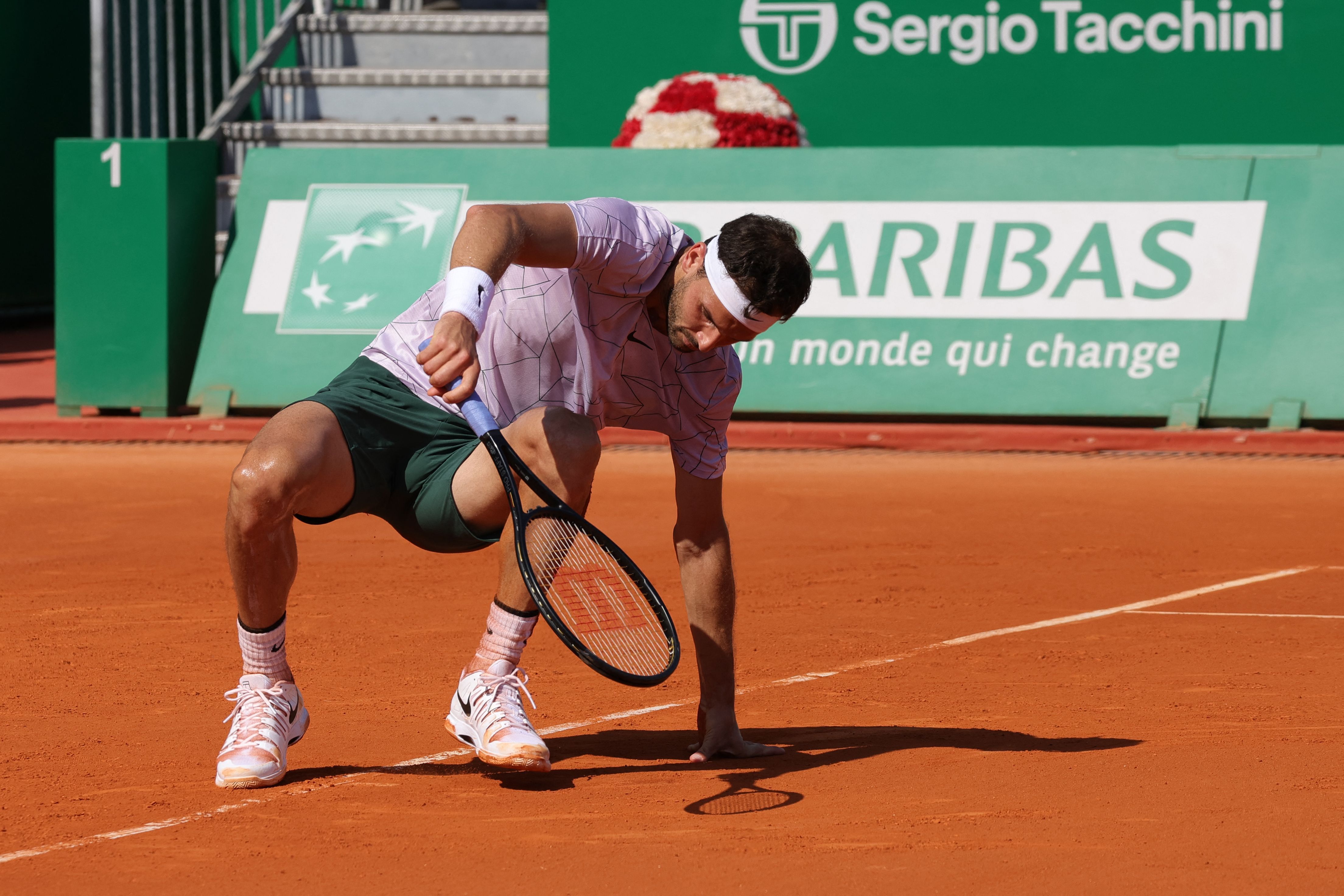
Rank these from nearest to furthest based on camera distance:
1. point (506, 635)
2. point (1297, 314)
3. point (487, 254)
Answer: point (487, 254)
point (506, 635)
point (1297, 314)

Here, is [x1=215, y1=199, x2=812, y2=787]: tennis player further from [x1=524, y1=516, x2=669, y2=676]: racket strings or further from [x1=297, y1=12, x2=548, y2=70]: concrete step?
[x1=297, y1=12, x2=548, y2=70]: concrete step

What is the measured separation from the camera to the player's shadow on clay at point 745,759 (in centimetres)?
381

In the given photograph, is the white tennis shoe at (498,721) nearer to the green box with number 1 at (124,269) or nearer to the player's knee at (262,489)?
the player's knee at (262,489)

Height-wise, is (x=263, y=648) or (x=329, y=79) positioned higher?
(x=329, y=79)

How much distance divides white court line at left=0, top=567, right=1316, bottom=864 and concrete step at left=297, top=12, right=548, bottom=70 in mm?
10608

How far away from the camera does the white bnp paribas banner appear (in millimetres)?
10289

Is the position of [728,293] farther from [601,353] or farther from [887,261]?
[887,261]

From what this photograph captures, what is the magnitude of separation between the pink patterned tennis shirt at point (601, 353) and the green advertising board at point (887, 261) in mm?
6418

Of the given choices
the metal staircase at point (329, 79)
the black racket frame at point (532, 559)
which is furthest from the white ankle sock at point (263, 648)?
the metal staircase at point (329, 79)

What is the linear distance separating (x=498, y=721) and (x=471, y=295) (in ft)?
3.06

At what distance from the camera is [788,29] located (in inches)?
547

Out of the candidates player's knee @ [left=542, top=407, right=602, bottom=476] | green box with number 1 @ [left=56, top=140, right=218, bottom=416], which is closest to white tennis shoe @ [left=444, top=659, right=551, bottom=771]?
player's knee @ [left=542, top=407, right=602, bottom=476]

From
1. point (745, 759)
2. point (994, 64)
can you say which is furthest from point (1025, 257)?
point (745, 759)

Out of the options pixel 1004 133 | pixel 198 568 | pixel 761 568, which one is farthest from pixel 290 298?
pixel 1004 133
